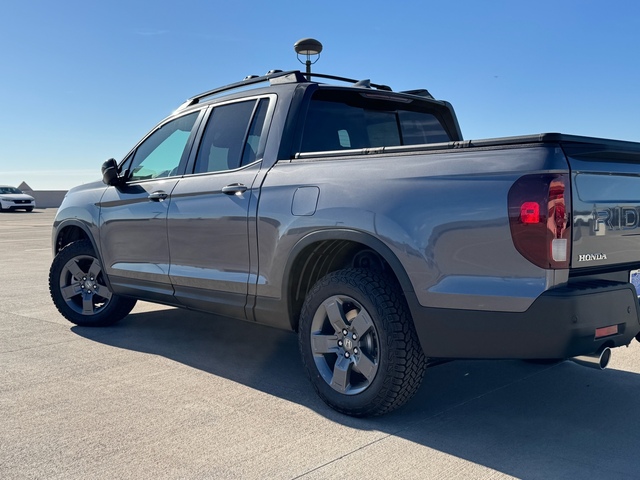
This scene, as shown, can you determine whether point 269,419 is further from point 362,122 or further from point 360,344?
point 362,122

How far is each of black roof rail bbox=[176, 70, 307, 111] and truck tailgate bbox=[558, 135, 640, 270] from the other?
2088 mm

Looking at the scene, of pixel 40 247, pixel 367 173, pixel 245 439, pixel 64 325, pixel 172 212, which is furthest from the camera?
pixel 40 247

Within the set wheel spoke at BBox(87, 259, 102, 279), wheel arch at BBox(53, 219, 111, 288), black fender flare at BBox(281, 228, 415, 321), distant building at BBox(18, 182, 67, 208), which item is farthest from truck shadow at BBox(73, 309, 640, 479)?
distant building at BBox(18, 182, 67, 208)

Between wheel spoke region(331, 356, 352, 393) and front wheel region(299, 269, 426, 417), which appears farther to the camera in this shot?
wheel spoke region(331, 356, 352, 393)

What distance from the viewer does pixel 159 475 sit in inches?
118

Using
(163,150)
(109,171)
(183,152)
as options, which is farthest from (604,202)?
(109,171)

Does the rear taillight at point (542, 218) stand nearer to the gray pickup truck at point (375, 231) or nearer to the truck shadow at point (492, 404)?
the gray pickup truck at point (375, 231)

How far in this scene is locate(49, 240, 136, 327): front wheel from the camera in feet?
20.0

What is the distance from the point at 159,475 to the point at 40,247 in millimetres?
13418

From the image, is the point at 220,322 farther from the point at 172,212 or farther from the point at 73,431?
the point at 73,431

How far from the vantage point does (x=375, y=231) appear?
3.60 m

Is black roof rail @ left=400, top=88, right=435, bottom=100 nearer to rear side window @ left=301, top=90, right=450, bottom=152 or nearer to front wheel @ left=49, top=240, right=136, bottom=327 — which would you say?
rear side window @ left=301, top=90, right=450, bottom=152

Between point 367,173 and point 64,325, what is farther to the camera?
point 64,325

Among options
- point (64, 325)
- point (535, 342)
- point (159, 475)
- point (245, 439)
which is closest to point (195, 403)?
point (245, 439)
